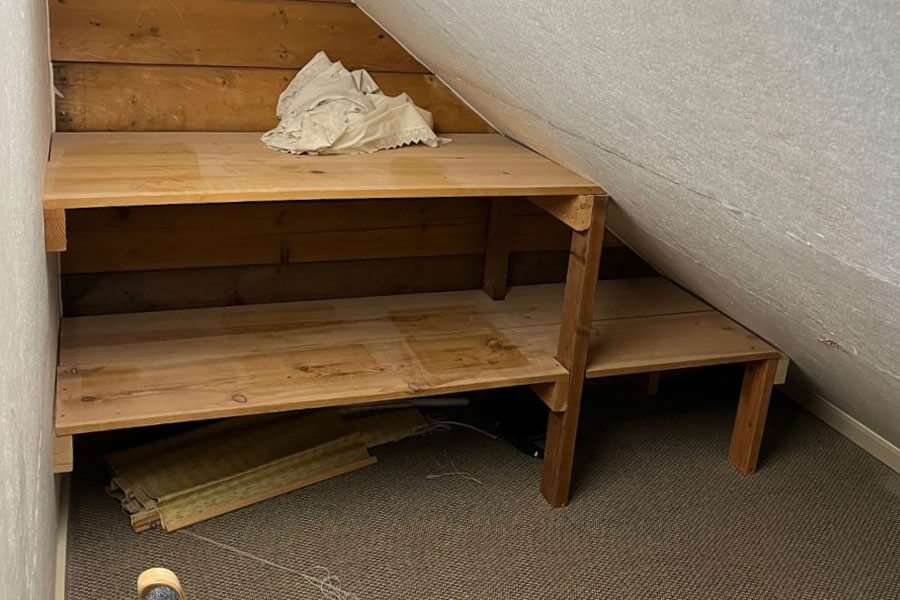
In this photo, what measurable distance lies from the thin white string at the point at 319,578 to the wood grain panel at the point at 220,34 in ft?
3.19

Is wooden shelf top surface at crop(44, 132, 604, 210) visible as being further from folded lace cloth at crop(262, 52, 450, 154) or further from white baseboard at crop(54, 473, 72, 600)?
white baseboard at crop(54, 473, 72, 600)

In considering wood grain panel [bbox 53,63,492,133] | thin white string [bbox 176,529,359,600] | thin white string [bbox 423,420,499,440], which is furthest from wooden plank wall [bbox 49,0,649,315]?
thin white string [bbox 176,529,359,600]

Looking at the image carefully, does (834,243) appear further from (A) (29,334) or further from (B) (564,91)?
(A) (29,334)

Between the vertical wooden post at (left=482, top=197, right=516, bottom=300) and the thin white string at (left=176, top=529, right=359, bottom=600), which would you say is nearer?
the thin white string at (left=176, top=529, right=359, bottom=600)

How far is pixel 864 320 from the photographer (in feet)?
4.22

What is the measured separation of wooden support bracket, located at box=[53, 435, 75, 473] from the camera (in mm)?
1512

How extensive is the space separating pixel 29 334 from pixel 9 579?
0.36 metres

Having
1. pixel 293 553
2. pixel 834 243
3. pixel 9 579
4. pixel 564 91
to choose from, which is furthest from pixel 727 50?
pixel 293 553

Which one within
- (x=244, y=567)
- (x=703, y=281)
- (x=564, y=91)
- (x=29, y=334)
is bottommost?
(x=244, y=567)

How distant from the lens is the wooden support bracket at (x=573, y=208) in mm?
1694

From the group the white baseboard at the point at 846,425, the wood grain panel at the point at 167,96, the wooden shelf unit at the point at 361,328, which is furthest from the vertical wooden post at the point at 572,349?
the white baseboard at the point at 846,425

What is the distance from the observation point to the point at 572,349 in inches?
72.1

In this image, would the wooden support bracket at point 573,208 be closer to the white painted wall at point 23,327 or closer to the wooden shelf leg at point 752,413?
the wooden shelf leg at point 752,413

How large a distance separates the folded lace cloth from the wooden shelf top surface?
30 millimetres
